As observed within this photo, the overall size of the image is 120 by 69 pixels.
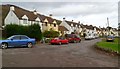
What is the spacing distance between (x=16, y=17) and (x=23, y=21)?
2338mm

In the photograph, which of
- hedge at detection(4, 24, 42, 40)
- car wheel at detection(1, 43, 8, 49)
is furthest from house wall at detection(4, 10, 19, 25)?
car wheel at detection(1, 43, 8, 49)

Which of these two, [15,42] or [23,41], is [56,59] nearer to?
[15,42]

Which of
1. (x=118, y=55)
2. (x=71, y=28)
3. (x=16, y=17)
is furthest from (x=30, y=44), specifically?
(x=71, y=28)

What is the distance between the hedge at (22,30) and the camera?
137 ft

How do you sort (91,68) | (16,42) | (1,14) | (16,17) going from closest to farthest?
(91,68)
(16,42)
(16,17)
(1,14)

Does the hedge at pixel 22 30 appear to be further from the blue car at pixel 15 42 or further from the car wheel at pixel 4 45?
the car wheel at pixel 4 45

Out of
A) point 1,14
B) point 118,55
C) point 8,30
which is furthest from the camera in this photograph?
point 1,14

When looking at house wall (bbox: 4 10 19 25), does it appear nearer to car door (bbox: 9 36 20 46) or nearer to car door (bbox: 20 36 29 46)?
car door (bbox: 20 36 29 46)

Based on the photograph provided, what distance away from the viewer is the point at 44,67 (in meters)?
12.3

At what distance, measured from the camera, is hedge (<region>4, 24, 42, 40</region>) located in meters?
41.7

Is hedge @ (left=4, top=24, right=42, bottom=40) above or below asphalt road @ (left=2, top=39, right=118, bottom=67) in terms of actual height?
above

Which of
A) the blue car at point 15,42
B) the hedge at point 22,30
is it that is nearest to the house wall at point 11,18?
the hedge at point 22,30

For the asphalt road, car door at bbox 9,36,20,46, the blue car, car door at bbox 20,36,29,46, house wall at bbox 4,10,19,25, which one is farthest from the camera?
house wall at bbox 4,10,19,25

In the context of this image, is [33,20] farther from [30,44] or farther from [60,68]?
[60,68]
